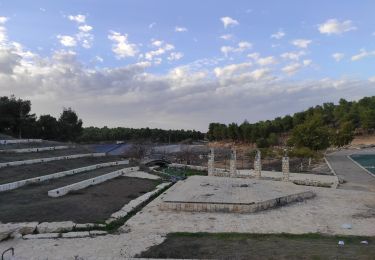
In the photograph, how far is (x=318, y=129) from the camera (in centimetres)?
4803

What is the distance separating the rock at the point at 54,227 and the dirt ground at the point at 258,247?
10.6 ft

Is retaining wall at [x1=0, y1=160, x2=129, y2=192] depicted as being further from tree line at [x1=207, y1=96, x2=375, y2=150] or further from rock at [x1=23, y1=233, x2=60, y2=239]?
tree line at [x1=207, y1=96, x2=375, y2=150]

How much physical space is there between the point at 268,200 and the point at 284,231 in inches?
165

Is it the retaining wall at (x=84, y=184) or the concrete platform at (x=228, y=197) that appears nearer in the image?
the concrete platform at (x=228, y=197)

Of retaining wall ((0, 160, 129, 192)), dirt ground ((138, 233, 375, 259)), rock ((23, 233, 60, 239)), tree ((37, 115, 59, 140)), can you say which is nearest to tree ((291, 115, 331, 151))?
retaining wall ((0, 160, 129, 192))

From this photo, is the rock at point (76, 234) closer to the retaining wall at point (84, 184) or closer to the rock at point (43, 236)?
the rock at point (43, 236)

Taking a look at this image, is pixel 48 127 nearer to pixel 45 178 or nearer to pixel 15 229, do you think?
pixel 45 178

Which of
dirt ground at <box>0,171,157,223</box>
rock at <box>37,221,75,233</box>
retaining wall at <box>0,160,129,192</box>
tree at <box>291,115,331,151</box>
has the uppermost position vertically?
tree at <box>291,115,331,151</box>

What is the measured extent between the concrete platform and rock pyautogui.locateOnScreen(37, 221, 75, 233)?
4815mm

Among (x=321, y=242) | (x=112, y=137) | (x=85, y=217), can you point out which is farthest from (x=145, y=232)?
(x=112, y=137)

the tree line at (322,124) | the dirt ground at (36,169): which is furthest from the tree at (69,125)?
the tree line at (322,124)

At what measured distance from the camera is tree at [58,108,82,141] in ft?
176

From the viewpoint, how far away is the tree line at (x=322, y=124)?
6729 cm

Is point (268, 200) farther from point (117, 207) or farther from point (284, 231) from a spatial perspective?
point (117, 207)
